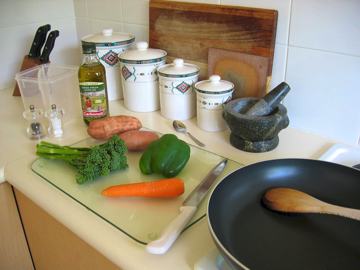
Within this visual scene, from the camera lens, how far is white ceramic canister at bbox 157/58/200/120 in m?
0.95

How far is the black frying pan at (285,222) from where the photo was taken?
1.74 ft

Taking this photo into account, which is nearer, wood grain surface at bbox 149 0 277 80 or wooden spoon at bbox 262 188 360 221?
wooden spoon at bbox 262 188 360 221

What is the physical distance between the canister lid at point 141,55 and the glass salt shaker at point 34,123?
0.90ft

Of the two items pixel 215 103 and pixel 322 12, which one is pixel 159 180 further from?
pixel 322 12

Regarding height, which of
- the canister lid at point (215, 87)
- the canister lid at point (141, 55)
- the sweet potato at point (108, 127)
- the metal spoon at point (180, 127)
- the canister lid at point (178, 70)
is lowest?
the metal spoon at point (180, 127)

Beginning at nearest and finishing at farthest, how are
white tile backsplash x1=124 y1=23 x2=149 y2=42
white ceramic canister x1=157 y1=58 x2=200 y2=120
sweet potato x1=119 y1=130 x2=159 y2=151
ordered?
1. sweet potato x1=119 y1=130 x2=159 y2=151
2. white ceramic canister x1=157 y1=58 x2=200 y2=120
3. white tile backsplash x1=124 y1=23 x2=149 y2=42

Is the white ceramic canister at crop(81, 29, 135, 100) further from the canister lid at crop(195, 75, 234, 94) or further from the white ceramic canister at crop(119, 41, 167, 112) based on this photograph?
the canister lid at crop(195, 75, 234, 94)

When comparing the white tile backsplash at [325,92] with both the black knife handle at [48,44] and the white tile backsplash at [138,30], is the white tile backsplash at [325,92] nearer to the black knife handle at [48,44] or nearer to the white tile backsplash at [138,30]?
the white tile backsplash at [138,30]

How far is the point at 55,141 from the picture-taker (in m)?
0.94

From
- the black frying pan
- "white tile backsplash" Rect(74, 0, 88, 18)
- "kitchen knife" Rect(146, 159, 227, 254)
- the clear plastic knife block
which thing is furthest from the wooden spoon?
"white tile backsplash" Rect(74, 0, 88, 18)

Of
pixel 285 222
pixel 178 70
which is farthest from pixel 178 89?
pixel 285 222

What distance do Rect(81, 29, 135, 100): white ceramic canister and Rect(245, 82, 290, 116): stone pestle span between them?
0.47 meters

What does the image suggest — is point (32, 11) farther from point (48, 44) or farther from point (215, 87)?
point (215, 87)

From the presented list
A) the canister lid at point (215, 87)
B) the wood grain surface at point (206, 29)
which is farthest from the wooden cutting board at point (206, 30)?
the canister lid at point (215, 87)
